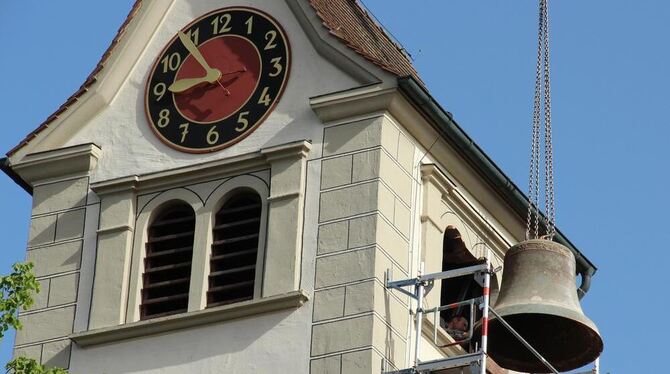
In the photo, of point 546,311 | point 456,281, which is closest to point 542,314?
point 546,311

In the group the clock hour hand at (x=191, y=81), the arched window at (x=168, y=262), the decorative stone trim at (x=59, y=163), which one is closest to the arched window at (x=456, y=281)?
the arched window at (x=168, y=262)

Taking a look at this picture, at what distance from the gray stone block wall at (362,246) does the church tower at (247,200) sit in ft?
0.08

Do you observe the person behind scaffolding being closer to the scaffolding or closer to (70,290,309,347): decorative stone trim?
the scaffolding

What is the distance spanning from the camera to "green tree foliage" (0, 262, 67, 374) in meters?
25.8

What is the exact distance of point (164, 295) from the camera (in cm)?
3070

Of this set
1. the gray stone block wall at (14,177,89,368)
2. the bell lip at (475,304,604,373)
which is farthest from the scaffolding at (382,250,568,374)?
the gray stone block wall at (14,177,89,368)

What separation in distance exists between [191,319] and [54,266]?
2.47m

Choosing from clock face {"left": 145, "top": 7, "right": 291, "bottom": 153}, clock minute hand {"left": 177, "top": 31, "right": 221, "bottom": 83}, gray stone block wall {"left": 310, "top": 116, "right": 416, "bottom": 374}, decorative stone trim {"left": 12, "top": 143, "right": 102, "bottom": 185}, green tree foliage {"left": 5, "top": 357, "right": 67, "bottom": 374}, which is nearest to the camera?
green tree foliage {"left": 5, "top": 357, "right": 67, "bottom": 374}

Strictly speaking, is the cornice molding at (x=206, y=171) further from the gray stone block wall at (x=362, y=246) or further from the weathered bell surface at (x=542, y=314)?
the weathered bell surface at (x=542, y=314)

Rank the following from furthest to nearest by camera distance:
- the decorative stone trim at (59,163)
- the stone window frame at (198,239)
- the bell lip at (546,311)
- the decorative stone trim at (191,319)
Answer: the decorative stone trim at (59,163), the stone window frame at (198,239), the decorative stone trim at (191,319), the bell lip at (546,311)

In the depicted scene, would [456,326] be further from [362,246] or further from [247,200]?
[247,200]

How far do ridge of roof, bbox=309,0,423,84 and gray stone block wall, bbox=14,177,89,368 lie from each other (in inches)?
144

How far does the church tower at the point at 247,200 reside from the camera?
29.5 meters

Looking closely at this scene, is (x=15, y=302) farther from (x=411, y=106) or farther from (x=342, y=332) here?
(x=411, y=106)
